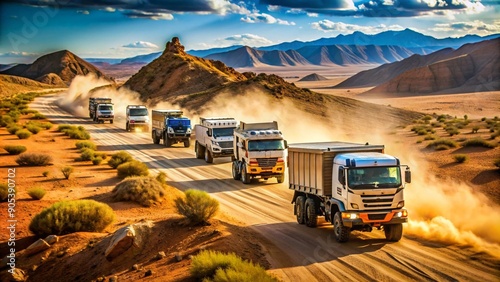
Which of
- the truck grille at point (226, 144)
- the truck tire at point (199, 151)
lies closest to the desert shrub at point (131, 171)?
the truck grille at point (226, 144)

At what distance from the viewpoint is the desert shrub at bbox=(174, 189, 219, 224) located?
689 inches

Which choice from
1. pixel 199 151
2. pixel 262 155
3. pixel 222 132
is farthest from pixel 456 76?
pixel 262 155

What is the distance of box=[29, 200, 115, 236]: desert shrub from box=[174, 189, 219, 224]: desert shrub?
2968 mm

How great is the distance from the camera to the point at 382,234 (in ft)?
59.9

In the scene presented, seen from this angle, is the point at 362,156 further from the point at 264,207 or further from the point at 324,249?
the point at 264,207

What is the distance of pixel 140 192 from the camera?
2355 centimetres

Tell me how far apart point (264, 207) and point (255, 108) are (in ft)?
159

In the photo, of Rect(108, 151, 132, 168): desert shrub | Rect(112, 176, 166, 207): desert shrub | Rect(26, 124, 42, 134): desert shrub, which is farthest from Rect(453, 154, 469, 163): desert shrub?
Rect(26, 124, 42, 134): desert shrub

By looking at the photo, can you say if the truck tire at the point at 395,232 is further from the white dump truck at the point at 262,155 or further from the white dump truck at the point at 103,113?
the white dump truck at the point at 103,113

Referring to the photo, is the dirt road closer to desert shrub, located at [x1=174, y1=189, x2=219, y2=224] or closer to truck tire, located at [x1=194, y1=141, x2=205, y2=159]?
desert shrub, located at [x1=174, y1=189, x2=219, y2=224]

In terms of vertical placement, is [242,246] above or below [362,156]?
below

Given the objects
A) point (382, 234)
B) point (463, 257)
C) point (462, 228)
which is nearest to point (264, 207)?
point (382, 234)

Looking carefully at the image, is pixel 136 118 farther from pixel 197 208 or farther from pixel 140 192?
pixel 197 208

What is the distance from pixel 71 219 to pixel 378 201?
9.94 meters
